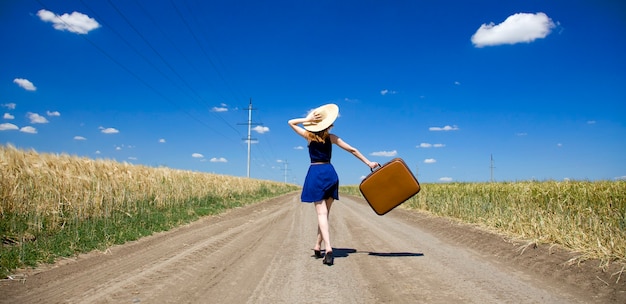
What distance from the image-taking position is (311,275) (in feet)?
16.0

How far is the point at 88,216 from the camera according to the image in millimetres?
9789

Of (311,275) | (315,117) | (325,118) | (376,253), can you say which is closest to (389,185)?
(376,253)

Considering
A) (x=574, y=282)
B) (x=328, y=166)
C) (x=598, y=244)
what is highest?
(x=328, y=166)

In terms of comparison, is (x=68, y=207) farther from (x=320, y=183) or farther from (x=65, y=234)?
(x=320, y=183)

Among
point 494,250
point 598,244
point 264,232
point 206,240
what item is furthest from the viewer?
point 264,232

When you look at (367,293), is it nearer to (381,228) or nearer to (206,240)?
(206,240)

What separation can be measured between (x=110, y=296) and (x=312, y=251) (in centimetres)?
340

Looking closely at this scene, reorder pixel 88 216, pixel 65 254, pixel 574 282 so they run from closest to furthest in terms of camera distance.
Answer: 1. pixel 574 282
2. pixel 65 254
3. pixel 88 216

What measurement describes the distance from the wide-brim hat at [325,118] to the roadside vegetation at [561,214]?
403cm

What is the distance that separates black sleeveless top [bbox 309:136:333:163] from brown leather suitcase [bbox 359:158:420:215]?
772 mm

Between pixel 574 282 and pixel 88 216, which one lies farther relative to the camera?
pixel 88 216

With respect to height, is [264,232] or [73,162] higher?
[73,162]

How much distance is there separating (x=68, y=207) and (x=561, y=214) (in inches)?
456

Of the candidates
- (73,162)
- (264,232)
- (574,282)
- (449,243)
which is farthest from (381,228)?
(73,162)
